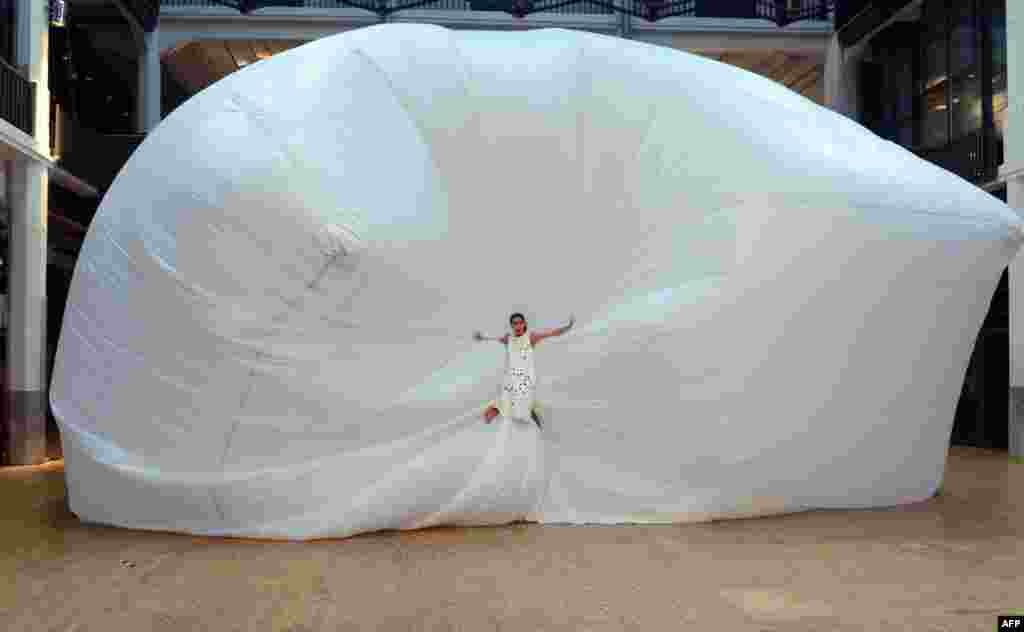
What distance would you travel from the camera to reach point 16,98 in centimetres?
1098

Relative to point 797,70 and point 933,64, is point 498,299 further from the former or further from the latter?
point 797,70

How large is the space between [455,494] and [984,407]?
34.0 feet

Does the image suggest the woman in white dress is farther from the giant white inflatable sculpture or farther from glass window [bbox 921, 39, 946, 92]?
glass window [bbox 921, 39, 946, 92]

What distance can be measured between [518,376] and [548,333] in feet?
1.28

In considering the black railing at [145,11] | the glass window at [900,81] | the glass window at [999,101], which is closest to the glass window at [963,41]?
the glass window at [999,101]

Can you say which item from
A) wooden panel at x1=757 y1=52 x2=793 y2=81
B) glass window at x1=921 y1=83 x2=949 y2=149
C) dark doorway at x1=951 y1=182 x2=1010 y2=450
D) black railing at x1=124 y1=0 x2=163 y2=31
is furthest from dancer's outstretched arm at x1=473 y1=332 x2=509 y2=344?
wooden panel at x1=757 y1=52 x2=793 y2=81

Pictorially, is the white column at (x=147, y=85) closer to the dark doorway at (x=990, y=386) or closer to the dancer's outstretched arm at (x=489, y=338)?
the dancer's outstretched arm at (x=489, y=338)

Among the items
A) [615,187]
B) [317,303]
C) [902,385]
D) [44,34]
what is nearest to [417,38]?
[615,187]

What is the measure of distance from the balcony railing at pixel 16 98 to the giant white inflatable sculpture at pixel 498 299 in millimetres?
4328

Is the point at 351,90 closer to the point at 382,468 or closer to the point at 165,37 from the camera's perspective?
the point at 382,468

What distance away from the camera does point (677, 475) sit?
677cm

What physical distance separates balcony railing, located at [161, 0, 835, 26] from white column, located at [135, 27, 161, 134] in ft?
2.71

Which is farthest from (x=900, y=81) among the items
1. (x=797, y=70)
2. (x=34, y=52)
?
(x=34, y=52)

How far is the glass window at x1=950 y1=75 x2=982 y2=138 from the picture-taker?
14133mm
